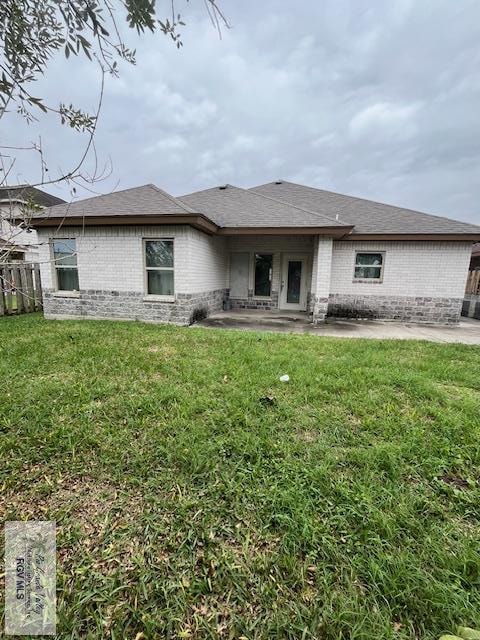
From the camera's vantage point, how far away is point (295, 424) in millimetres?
2648

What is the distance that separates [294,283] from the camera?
34.9 feet

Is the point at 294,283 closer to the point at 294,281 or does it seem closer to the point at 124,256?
the point at 294,281

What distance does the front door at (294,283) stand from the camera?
10453 mm

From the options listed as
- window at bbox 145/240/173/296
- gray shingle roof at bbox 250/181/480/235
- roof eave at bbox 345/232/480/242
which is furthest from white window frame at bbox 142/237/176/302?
gray shingle roof at bbox 250/181/480/235

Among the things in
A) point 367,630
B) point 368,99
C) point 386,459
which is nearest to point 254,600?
point 367,630

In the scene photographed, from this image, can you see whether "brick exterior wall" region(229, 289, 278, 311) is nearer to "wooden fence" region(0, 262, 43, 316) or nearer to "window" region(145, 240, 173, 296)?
"window" region(145, 240, 173, 296)

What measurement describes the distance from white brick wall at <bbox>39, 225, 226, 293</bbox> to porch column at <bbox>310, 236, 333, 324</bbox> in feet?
11.5

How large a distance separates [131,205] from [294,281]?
20.3ft

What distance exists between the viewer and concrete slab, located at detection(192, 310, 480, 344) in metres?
6.81

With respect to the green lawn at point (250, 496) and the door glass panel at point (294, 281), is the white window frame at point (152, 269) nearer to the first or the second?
the green lawn at point (250, 496)

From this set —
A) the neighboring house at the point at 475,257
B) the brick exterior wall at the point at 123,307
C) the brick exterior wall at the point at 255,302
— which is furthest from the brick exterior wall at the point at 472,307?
the brick exterior wall at the point at 123,307

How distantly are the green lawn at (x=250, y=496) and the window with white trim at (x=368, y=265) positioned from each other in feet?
20.0

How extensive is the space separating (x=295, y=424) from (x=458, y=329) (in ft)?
26.3

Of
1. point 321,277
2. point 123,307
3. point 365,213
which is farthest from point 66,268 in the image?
point 365,213
